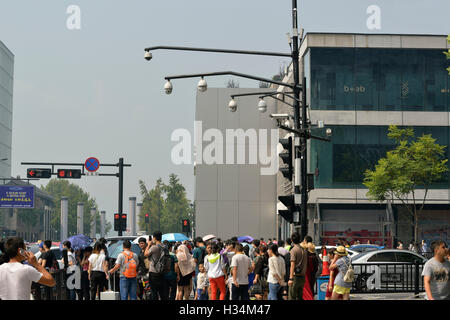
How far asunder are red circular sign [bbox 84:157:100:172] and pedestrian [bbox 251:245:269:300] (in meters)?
28.9

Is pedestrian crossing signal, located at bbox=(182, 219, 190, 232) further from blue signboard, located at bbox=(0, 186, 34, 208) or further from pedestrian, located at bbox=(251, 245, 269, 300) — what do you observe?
blue signboard, located at bbox=(0, 186, 34, 208)

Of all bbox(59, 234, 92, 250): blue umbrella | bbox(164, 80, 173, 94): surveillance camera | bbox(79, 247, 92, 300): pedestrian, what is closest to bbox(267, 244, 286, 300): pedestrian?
bbox(79, 247, 92, 300): pedestrian

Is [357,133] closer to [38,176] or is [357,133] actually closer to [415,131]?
[415,131]

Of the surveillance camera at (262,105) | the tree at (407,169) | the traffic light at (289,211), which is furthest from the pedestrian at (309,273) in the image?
the tree at (407,169)

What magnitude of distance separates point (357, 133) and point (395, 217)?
674 cm

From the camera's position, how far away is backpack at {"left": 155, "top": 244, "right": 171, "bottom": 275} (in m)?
18.2

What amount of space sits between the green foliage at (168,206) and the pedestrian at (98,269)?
106911mm

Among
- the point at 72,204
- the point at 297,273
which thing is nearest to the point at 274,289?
the point at 297,273

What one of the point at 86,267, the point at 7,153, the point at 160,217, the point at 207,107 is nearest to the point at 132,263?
the point at 86,267

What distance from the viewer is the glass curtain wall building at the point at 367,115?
5497 cm

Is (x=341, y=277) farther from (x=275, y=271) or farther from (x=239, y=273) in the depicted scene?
(x=239, y=273)

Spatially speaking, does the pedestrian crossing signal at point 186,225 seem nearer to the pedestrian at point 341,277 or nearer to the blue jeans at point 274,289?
the blue jeans at point 274,289

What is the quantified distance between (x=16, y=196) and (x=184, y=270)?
76125mm

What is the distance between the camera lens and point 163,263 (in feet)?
59.8
